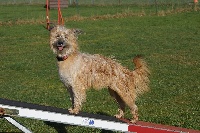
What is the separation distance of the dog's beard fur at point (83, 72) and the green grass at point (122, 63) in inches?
52.7

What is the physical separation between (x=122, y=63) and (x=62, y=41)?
9252 mm

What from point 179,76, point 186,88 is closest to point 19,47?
point 179,76

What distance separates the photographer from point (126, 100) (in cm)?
732

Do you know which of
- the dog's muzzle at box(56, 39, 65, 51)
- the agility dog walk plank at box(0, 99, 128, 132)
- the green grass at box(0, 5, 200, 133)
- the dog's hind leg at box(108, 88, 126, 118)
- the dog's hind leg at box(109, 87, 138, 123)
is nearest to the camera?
the agility dog walk plank at box(0, 99, 128, 132)

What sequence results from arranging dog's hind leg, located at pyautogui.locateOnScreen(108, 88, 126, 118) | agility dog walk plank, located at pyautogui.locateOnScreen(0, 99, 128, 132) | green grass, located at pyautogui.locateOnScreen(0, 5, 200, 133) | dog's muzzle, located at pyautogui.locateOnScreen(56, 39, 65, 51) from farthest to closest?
green grass, located at pyautogui.locateOnScreen(0, 5, 200, 133) → dog's hind leg, located at pyautogui.locateOnScreen(108, 88, 126, 118) → dog's muzzle, located at pyautogui.locateOnScreen(56, 39, 65, 51) → agility dog walk plank, located at pyautogui.locateOnScreen(0, 99, 128, 132)

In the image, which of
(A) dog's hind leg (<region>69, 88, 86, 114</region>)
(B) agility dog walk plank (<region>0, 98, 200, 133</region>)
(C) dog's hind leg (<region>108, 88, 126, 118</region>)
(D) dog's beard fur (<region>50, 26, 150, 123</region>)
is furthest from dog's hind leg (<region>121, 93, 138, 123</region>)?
(B) agility dog walk plank (<region>0, 98, 200, 133</region>)

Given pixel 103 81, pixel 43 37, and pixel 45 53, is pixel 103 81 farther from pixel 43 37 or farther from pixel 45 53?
pixel 43 37

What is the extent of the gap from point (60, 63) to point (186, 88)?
5773 mm

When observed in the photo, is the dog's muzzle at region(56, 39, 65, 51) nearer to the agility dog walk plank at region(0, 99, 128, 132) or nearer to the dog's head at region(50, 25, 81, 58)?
the dog's head at region(50, 25, 81, 58)

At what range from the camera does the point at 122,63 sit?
16.0 m

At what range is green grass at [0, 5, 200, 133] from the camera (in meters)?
9.63

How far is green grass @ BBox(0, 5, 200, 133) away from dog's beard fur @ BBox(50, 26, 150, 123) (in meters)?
1.34

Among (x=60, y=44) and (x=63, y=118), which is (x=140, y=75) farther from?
(x=63, y=118)

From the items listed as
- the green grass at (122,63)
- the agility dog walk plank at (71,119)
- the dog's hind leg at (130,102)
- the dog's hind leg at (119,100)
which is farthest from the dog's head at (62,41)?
the green grass at (122,63)
